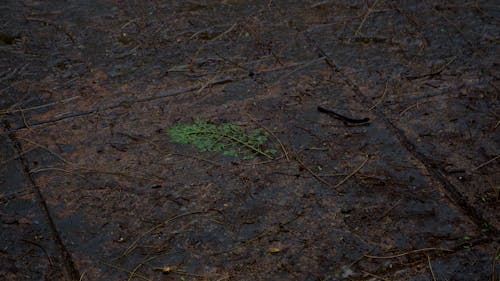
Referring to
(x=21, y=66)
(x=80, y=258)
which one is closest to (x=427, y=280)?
(x=80, y=258)

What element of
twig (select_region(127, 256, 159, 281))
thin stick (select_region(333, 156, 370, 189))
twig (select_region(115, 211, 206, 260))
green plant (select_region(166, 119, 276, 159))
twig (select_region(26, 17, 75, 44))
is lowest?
twig (select_region(127, 256, 159, 281))

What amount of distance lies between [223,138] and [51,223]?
0.74 metres

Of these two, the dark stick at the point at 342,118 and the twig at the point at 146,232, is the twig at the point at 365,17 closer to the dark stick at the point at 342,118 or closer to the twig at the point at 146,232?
the dark stick at the point at 342,118

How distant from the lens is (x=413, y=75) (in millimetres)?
2721

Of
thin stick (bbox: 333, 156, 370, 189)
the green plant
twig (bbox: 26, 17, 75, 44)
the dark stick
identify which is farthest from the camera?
twig (bbox: 26, 17, 75, 44)

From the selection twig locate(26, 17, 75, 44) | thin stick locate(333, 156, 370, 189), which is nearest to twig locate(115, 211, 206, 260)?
thin stick locate(333, 156, 370, 189)

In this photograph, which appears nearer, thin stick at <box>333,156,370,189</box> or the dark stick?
thin stick at <box>333,156,370,189</box>

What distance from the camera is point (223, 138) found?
2.35 metres

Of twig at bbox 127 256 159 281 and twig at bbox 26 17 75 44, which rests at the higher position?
twig at bbox 26 17 75 44

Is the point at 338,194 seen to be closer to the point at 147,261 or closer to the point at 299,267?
the point at 299,267

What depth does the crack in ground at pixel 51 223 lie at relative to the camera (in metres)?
1.79

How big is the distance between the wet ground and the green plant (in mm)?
44

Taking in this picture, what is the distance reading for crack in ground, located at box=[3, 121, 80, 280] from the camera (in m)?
1.79

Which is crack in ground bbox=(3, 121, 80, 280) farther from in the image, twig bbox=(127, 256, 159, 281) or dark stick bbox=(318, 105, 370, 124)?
dark stick bbox=(318, 105, 370, 124)
